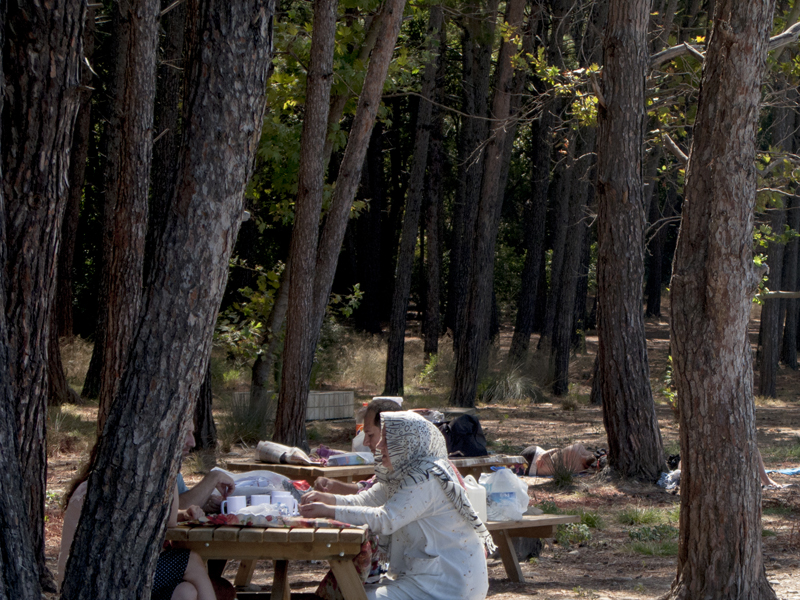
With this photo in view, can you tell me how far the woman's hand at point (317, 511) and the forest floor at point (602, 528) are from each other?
41.2 inches

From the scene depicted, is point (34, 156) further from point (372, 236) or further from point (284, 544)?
point (372, 236)

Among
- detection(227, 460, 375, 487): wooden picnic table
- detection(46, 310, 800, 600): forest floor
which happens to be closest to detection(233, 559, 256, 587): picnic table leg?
detection(46, 310, 800, 600): forest floor

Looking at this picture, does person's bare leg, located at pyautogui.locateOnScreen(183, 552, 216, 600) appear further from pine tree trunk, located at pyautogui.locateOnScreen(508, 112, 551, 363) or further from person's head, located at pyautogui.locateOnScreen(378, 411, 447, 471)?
pine tree trunk, located at pyautogui.locateOnScreen(508, 112, 551, 363)

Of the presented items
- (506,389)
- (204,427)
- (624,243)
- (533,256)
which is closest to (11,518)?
(624,243)

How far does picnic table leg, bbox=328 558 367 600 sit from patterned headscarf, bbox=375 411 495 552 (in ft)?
1.45

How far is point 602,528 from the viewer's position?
6.90 meters

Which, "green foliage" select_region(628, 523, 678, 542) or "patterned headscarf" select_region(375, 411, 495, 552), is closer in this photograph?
"patterned headscarf" select_region(375, 411, 495, 552)

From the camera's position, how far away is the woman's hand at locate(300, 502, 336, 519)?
3.92 m

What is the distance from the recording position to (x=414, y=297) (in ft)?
110

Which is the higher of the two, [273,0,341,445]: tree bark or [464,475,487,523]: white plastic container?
[273,0,341,445]: tree bark

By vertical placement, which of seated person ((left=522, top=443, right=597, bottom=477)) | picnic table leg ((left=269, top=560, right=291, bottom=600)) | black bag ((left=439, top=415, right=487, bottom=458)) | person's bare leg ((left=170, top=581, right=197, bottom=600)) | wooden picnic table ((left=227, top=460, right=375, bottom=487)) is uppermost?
black bag ((left=439, top=415, right=487, bottom=458))

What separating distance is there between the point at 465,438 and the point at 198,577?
144 inches

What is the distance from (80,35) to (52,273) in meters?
1.01

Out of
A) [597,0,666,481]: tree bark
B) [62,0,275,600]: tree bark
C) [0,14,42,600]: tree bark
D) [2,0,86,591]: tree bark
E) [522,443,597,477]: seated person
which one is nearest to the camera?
[0,14,42,600]: tree bark
